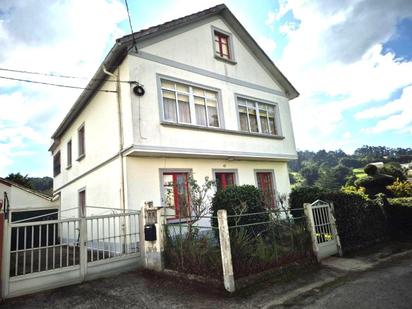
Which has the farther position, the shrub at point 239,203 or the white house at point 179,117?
the white house at point 179,117

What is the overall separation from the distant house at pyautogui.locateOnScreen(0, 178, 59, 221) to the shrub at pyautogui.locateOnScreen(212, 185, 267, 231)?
13858 millimetres

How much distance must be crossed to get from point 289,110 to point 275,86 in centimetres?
151

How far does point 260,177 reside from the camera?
40.8 feet

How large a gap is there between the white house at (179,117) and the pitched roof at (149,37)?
4 centimetres

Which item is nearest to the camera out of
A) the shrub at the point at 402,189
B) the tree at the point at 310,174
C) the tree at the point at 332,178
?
the shrub at the point at 402,189

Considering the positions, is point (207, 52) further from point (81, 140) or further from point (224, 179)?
point (81, 140)

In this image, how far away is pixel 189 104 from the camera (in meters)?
10.2

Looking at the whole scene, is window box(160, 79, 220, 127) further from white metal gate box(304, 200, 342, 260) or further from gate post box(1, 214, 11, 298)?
gate post box(1, 214, 11, 298)

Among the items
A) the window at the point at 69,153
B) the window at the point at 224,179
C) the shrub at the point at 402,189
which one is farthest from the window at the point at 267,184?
the window at the point at 69,153

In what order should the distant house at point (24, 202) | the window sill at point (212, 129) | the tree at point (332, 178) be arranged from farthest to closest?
the tree at point (332, 178), the distant house at point (24, 202), the window sill at point (212, 129)

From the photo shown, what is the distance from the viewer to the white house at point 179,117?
29.0 ft

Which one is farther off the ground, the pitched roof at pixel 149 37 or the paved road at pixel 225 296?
the pitched roof at pixel 149 37

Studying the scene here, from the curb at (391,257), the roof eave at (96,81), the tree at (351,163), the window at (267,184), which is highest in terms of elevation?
the tree at (351,163)

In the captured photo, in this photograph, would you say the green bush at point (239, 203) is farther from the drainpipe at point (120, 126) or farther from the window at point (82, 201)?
the window at point (82, 201)
